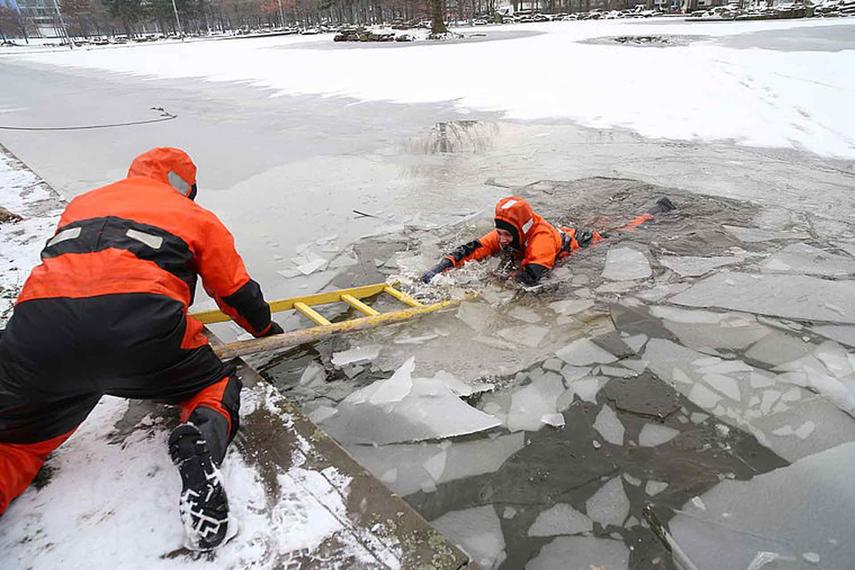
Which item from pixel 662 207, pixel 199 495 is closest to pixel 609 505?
pixel 199 495

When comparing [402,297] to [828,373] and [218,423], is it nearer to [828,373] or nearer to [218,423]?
[218,423]

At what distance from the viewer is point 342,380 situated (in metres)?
2.63

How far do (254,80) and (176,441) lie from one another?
14843 mm

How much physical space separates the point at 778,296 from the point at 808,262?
642mm

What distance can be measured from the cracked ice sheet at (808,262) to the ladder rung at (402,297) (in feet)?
7.75

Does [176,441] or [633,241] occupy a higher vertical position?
[176,441]

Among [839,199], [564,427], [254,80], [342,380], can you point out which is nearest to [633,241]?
[839,199]

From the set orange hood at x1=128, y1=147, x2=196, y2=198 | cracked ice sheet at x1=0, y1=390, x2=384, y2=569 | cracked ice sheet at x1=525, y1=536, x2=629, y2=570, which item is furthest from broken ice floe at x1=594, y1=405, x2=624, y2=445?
orange hood at x1=128, y1=147, x2=196, y2=198

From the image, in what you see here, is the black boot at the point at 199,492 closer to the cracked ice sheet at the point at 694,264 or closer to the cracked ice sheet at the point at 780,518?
the cracked ice sheet at the point at 780,518

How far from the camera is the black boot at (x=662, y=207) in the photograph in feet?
14.7

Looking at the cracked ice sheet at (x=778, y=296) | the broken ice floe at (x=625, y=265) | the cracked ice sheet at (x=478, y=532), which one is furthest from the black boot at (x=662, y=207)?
the cracked ice sheet at (x=478, y=532)

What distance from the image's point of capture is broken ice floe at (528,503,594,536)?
177 cm

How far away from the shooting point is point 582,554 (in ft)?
5.55

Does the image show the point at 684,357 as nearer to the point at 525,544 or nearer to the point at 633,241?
the point at 525,544
